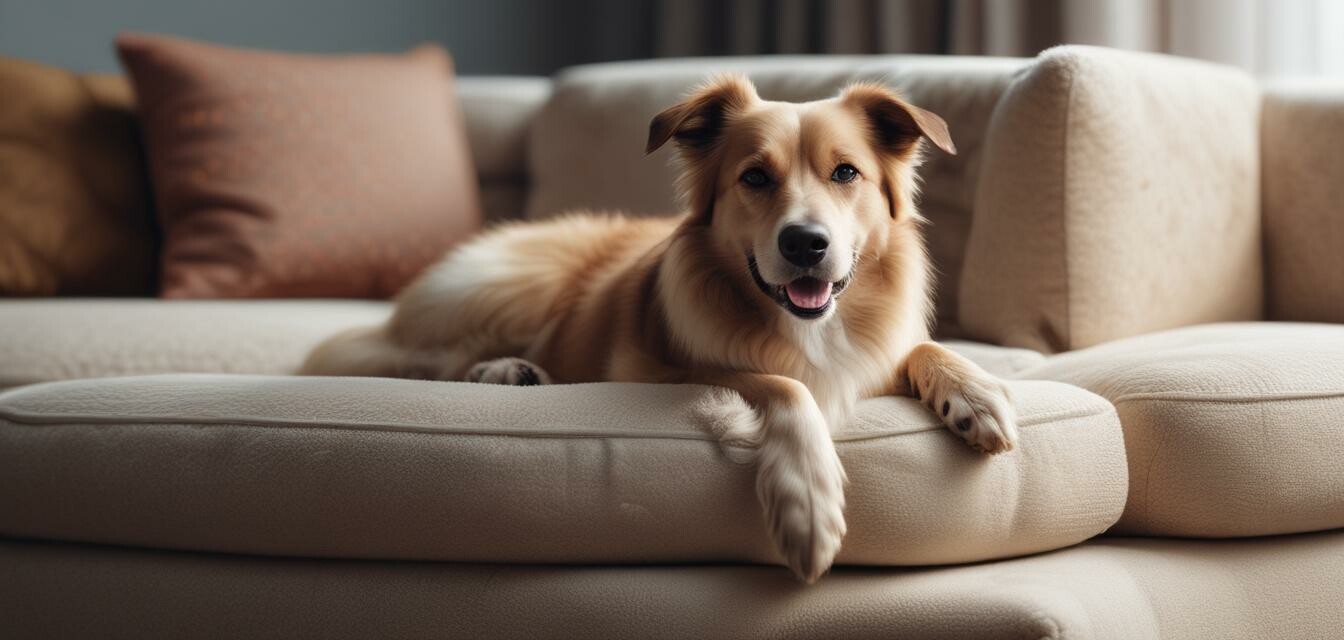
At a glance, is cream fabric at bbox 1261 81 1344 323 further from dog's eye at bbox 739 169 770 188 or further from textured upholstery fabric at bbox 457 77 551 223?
textured upholstery fabric at bbox 457 77 551 223

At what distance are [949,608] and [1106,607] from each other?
18 cm

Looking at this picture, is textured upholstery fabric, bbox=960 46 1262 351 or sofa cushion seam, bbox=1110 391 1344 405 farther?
textured upholstery fabric, bbox=960 46 1262 351

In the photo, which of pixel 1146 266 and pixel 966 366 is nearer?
pixel 966 366

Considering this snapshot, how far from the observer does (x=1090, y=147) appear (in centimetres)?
194

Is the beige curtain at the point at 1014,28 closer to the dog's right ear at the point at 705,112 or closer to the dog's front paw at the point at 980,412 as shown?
the dog's right ear at the point at 705,112

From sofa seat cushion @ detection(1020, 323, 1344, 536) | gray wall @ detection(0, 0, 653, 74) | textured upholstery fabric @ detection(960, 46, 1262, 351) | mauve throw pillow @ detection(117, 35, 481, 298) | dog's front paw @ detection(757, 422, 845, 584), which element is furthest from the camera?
gray wall @ detection(0, 0, 653, 74)

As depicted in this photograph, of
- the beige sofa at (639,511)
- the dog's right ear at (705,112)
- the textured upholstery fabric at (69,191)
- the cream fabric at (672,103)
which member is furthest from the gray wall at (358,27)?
the dog's right ear at (705,112)

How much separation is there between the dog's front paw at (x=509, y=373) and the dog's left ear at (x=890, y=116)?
0.61 meters

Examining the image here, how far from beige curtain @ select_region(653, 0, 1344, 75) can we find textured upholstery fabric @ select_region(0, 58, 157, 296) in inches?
85.4

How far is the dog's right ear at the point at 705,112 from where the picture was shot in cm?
151

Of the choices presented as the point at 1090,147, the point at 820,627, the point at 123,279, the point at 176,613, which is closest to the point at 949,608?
the point at 820,627

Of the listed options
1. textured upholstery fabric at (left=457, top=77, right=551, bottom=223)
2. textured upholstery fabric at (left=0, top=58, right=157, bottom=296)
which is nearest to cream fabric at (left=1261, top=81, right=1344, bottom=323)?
textured upholstery fabric at (left=457, top=77, right=551, bottom=223)

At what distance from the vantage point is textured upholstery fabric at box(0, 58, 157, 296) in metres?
2.56

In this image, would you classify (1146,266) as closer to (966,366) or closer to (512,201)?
(966,366)
